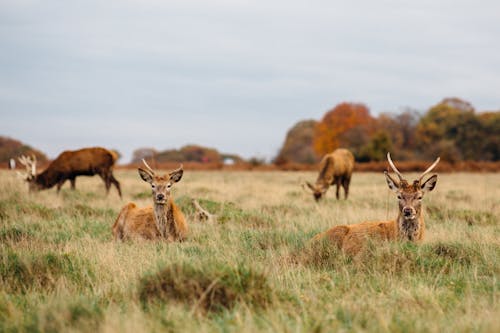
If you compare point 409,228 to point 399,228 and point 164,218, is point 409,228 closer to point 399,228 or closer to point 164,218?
point 399,228

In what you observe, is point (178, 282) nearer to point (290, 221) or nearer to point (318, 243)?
point (318, 243)

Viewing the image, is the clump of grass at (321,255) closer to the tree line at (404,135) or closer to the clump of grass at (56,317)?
the clump of grass at (56,317)

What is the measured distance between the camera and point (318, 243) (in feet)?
24.8

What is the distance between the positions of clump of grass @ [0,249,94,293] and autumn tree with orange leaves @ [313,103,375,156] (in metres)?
70.2

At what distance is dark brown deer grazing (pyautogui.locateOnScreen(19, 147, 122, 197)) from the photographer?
19.3 m

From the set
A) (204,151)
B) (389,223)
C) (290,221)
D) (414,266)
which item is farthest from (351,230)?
(204,151)

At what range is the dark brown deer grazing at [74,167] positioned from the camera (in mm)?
19281

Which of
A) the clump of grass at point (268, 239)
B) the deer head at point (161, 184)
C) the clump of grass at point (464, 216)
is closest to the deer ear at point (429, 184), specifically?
the clump of grass at point (268, 239)

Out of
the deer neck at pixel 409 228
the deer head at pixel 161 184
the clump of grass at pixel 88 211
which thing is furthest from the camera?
the clump of grass at pixel 88 211

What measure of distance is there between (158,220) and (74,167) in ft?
36.3

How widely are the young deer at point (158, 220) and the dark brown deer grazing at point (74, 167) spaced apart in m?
9.50

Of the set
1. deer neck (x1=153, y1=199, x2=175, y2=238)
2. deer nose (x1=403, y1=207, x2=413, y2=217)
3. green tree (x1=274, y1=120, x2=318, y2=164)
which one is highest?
green tree (x1=274, y1=120, x2=318, y2=164)

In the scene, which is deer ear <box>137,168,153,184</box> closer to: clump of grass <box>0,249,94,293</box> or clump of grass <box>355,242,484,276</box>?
clump of grass <box>0,249,94,293</box>

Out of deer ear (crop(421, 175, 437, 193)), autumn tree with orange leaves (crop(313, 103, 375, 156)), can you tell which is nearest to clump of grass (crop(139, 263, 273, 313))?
deer ear (crop(421, 175, 437, 193))
